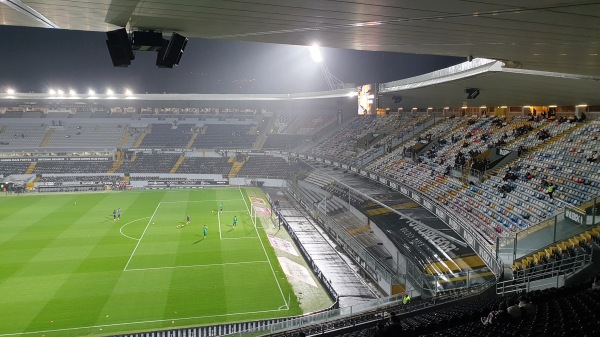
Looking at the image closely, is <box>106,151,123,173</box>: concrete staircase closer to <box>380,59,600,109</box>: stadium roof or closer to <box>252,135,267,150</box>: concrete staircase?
<box>252,135,267,150</box>: concrete staircase

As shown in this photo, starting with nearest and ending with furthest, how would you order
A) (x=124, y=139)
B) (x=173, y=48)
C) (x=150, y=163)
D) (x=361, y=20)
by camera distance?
1. (x=361, y=20)
2. (x=173, y=48)
3. (x=150, y=163)
4. (x=124, y=139)

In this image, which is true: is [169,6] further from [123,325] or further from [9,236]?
[9,236]

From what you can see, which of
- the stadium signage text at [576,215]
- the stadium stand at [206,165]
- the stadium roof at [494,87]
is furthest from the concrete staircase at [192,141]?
the stadium signage text at [576,215]

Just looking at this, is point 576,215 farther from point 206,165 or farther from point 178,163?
point 178,163

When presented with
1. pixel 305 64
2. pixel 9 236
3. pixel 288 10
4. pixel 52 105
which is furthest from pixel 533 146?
pixel 52 105

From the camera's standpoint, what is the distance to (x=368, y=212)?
79.1ft

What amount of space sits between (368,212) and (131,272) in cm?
1275

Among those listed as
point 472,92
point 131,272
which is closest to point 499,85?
point 472,92

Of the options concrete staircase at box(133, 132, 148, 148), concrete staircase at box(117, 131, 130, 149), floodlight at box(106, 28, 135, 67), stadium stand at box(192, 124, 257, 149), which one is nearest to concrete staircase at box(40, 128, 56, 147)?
concrete staircase at box(117, 131, 130, 149)

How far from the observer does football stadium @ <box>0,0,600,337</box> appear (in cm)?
688

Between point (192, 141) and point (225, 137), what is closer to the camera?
point (192, 141)

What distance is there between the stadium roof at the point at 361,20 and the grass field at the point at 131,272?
10802mm

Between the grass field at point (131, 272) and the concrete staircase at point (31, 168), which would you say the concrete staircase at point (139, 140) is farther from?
the grass field at point (131, 272)

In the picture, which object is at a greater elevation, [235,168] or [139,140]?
[139,140]
